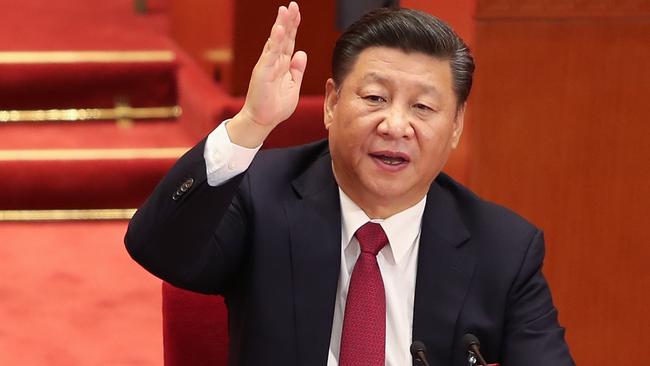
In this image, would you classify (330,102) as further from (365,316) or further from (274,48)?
(365,316)

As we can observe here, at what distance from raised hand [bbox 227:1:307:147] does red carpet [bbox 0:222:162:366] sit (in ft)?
4.70

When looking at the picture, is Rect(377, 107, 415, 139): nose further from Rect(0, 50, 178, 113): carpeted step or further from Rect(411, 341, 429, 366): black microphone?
Rect(0, 50, 178, 113): carpeted step

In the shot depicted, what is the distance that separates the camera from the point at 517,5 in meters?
2.50

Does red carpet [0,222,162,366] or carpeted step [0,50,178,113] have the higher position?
carpeted step [0,50,178,113]

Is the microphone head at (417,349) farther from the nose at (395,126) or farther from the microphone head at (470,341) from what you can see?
the nose at (395,126)

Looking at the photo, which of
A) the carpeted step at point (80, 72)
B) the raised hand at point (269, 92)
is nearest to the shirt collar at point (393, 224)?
the raised hand at point (269, 92)

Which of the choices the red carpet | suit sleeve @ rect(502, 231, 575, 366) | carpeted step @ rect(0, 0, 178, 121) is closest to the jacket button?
suit sleeve @ rect(502, 231, 575, 366)

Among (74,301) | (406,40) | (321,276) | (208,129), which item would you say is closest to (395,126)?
(406,40)

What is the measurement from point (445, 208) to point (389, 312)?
172mm

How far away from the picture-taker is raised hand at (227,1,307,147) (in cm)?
147

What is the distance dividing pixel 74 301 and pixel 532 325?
1.76 m

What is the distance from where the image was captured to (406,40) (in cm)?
158

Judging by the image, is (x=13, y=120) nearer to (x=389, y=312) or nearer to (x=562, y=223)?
(x=562, y=223)

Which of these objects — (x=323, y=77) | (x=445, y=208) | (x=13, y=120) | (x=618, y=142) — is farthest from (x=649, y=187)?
(x=13, y=120)
